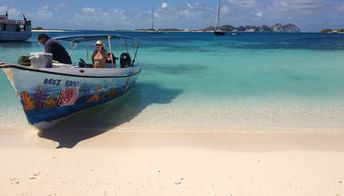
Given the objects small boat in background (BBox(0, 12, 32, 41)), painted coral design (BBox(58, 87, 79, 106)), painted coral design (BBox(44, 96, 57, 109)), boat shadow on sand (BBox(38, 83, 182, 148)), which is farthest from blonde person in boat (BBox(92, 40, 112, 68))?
small boat in background (BBox(0, 12, 32, 41))

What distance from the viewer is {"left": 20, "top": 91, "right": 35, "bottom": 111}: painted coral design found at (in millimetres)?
6052

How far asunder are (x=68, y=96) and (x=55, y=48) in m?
1.32

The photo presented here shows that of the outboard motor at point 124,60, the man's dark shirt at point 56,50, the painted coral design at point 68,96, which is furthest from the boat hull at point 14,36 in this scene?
the painted coral design at point 68,96

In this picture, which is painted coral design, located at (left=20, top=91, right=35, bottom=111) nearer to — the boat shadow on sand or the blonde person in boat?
the boat shadow on sand

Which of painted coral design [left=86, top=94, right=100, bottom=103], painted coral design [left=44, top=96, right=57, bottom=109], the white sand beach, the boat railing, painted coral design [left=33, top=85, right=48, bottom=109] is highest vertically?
the boat railing

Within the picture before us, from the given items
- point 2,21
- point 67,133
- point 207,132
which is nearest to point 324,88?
point 207,132

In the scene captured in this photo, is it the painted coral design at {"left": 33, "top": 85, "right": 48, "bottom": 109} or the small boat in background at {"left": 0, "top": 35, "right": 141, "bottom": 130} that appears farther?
the painted coral design at {"left": 33, "top": 85, "right": 48, "bottom": 109}

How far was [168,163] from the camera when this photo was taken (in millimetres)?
5012

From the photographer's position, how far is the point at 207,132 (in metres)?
6.64

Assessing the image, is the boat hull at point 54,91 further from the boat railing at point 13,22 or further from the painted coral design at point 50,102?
the boat railing at point 13,22

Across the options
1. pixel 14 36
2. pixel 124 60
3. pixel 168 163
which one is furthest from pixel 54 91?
pixel 14 36

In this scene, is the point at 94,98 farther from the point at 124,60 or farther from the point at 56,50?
the point at 124,60

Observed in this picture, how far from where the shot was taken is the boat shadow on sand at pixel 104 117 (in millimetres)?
6422

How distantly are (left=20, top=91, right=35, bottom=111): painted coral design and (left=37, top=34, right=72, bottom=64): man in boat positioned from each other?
5.24ft
